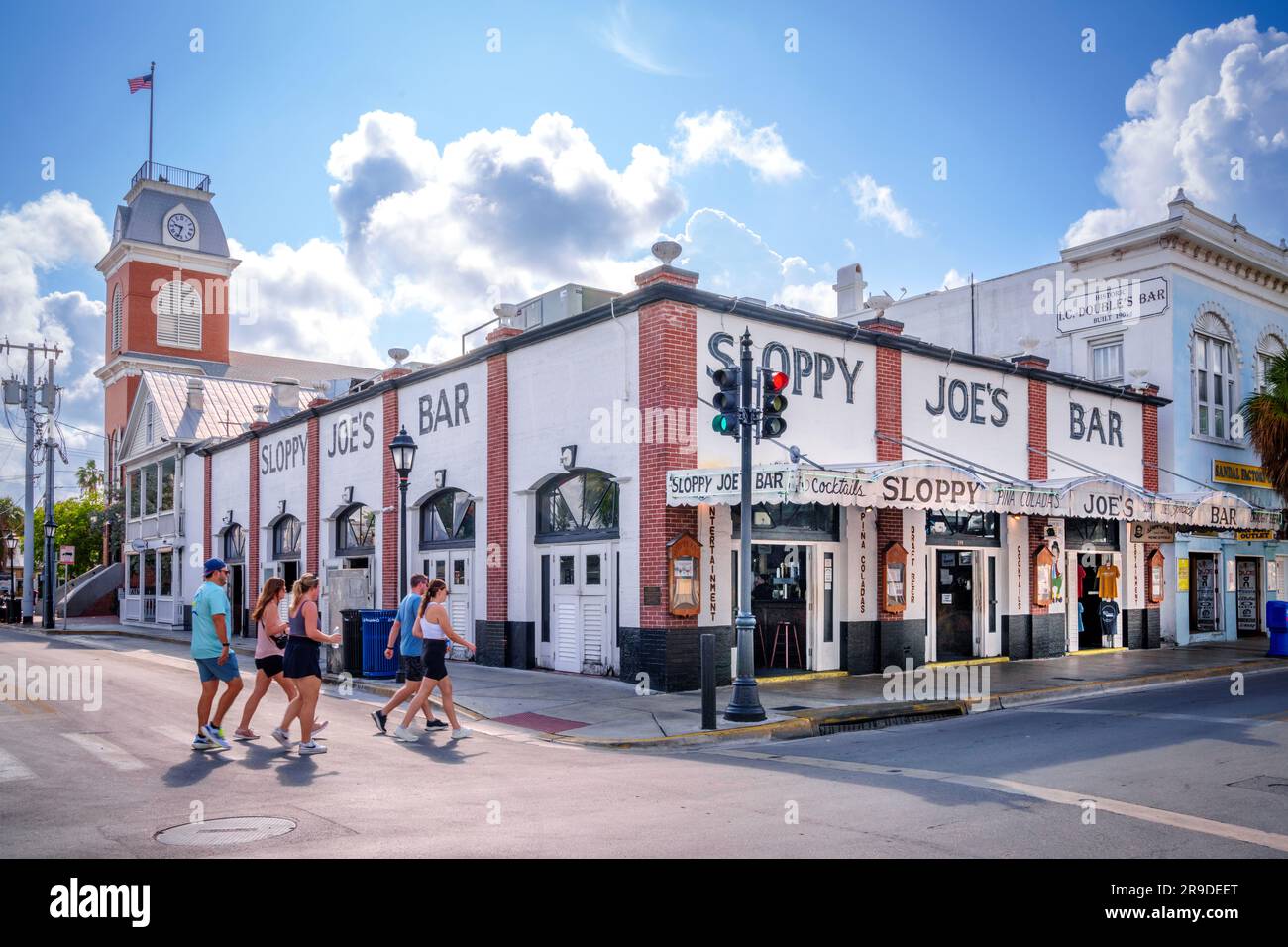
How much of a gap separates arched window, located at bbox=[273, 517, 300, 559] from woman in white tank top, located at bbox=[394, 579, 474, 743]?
1812 centimetres

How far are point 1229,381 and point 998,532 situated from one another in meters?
11.5

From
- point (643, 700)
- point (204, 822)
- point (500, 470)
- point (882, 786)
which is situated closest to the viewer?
point (204, 822)

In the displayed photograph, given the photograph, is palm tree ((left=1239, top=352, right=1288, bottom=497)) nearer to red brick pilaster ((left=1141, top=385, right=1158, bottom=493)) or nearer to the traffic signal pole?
red brick pilaster ((left=1141, top=385, right=1158, bottom=493))

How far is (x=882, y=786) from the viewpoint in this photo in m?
8.57

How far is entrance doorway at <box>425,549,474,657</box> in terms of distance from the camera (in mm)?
20484

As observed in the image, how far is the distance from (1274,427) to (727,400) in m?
18.5

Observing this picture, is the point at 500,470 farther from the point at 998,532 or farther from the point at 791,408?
the point at 998,532

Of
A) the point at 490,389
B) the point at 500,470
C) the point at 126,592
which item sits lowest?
the point at 126,592

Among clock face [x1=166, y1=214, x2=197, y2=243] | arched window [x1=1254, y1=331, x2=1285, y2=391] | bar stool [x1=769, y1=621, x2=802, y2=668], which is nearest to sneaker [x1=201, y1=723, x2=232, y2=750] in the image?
bar stool [x1=769, y1=621, x2=802, y2=668]

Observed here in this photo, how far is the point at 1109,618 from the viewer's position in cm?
2312

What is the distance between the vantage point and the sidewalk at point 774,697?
12258mm
